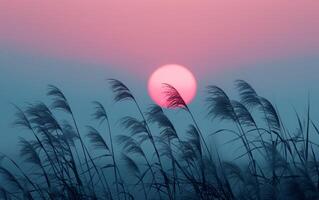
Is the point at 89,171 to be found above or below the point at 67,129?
below

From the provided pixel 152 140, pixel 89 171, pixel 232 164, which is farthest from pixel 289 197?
pixel 89 171

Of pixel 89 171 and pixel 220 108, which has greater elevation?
pixel 220 108

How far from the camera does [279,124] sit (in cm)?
650

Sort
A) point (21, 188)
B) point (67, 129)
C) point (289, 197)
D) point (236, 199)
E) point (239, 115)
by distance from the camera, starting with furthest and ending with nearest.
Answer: point (67, 129)
point (21, 188)
point (239, 115)
point (236, 199)
point (289, 197)

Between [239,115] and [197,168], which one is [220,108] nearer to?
[239,115]

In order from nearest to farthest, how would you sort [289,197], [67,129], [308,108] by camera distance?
[289,197]
[308,108]
[67,129]

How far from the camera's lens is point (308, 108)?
6.13 m

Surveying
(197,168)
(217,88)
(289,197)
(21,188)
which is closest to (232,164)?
(197,168)

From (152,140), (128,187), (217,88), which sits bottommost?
(128,187)

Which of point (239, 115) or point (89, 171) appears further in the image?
point (89, 171)

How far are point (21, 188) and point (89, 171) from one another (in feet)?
3.00

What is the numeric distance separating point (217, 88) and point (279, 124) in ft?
2.68

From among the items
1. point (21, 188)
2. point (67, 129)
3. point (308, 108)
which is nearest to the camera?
point (308, 108)

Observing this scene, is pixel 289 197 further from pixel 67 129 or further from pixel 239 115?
pixel 67 129
